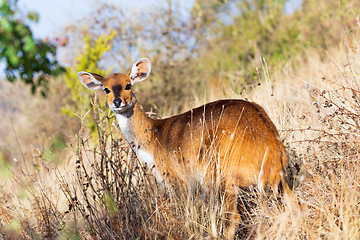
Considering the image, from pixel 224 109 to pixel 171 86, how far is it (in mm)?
6652

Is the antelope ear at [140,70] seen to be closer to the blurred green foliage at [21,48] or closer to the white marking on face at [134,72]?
the white marking on face at [134,72]

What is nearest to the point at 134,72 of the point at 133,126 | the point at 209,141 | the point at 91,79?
the point at 91,79

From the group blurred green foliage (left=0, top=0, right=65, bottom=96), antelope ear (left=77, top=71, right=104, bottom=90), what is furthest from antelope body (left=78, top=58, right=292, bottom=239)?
blurred green foliage (left=0, top=0, right=65, bottom=96)

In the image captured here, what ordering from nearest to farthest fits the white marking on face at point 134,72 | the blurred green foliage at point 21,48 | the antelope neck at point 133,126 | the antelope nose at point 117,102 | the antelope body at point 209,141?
the antelope body at point 209,141 < the antelope nose at point 117,102 < the antelope neck at point 133,126 < the white marking on face at point 134,72 < the blurred green foliage at point 21,48

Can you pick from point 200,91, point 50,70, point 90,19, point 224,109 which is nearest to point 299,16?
point 200,91

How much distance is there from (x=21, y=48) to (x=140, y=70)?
2683mm

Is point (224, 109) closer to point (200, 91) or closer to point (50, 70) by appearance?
point (50, 70)

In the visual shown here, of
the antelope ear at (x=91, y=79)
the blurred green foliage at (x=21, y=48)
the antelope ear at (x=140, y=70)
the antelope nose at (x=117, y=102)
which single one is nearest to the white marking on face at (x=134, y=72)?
the antelope ear at (x=140, y=70)

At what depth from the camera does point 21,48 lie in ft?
20.6

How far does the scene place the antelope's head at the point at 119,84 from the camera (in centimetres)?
432

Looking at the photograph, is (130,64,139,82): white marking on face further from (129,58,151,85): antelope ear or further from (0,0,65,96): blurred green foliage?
(0,0,65,96): blurred green foliage

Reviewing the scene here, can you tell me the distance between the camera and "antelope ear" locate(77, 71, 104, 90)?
4.56m

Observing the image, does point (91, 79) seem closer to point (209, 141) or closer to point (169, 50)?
point (209, 141)

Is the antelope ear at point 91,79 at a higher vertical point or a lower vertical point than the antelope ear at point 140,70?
lower
